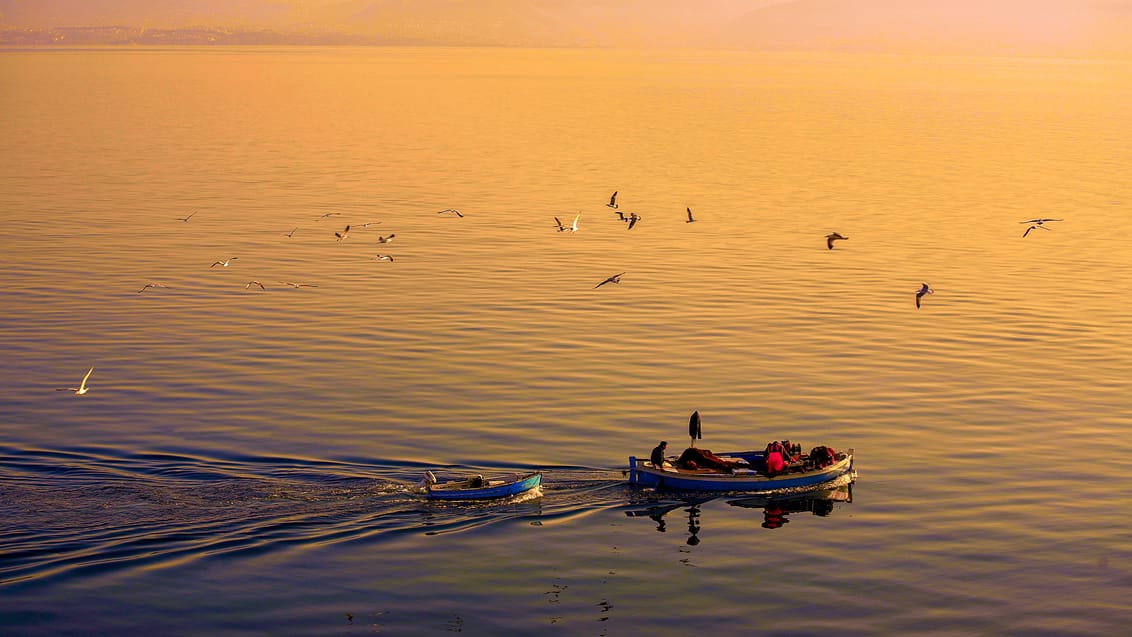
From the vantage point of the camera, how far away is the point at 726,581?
3691 cm

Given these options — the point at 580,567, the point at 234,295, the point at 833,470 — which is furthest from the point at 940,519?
the point at 234,295

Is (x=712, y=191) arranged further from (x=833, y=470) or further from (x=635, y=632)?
(x=635, y=632)

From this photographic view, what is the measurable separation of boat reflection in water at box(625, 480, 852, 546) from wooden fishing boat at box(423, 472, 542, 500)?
3.23 metres

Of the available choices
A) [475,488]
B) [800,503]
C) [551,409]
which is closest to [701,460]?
[800,503]

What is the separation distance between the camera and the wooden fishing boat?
1601 inches

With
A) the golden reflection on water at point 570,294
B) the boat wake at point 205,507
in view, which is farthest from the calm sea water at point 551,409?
the golden reflection on water at point 570,294

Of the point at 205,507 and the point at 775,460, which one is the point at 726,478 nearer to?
the point at 775,460

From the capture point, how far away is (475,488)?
134ft

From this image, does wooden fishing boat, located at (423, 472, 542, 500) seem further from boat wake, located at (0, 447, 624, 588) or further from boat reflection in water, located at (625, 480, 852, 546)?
boat reflection in water, located at (625, 480, 852, 546)

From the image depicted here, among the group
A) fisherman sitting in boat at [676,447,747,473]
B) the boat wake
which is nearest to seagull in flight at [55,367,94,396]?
the boat wake

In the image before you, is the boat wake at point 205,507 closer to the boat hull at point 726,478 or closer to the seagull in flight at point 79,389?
the boat hull at point 726,478

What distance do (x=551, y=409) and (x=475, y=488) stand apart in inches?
384

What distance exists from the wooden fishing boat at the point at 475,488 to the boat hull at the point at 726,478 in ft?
11.1

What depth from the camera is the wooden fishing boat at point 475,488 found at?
40656mm
